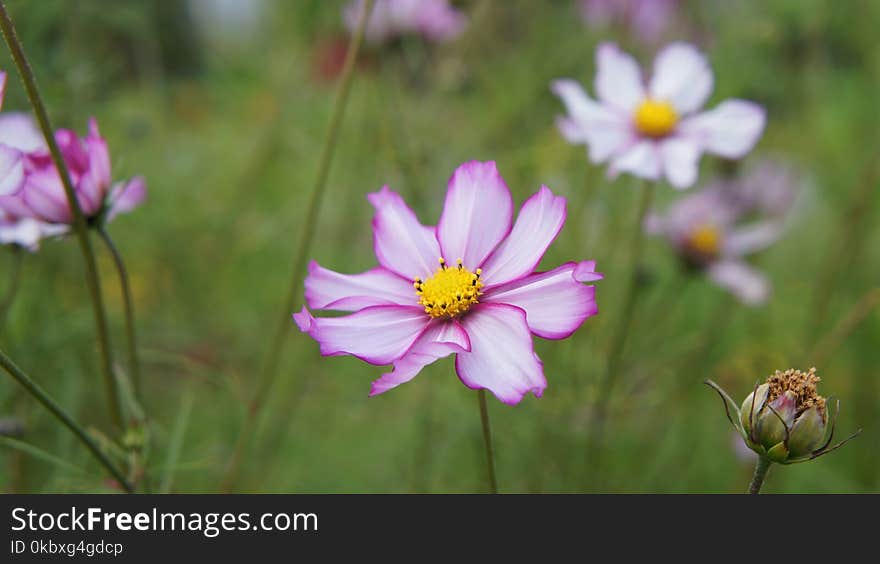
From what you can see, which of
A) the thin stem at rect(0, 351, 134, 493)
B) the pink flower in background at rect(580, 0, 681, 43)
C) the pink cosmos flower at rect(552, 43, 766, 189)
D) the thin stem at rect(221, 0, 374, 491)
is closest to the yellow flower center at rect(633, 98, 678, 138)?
the pink cosmos flower at rect(552, 43, 766, 189)

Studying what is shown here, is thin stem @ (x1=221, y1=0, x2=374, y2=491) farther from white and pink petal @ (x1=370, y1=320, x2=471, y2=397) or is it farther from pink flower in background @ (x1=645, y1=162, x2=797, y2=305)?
pink flower in background @ (x1=645, y1=162, x2=797, y2=305)

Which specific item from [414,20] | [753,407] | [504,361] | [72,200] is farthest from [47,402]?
[414,20]

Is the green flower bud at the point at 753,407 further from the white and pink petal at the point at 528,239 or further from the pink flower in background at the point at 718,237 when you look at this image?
the pink flower in background at the point at 718,237

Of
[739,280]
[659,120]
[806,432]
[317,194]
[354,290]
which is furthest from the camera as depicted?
[739,280]

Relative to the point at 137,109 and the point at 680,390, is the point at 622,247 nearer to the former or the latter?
the point at 680,390

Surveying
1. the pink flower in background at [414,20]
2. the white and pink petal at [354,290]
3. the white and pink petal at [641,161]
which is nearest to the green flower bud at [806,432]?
the white and pink petal at [354,290]

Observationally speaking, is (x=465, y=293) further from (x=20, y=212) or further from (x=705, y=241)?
(x=705, y=241)
